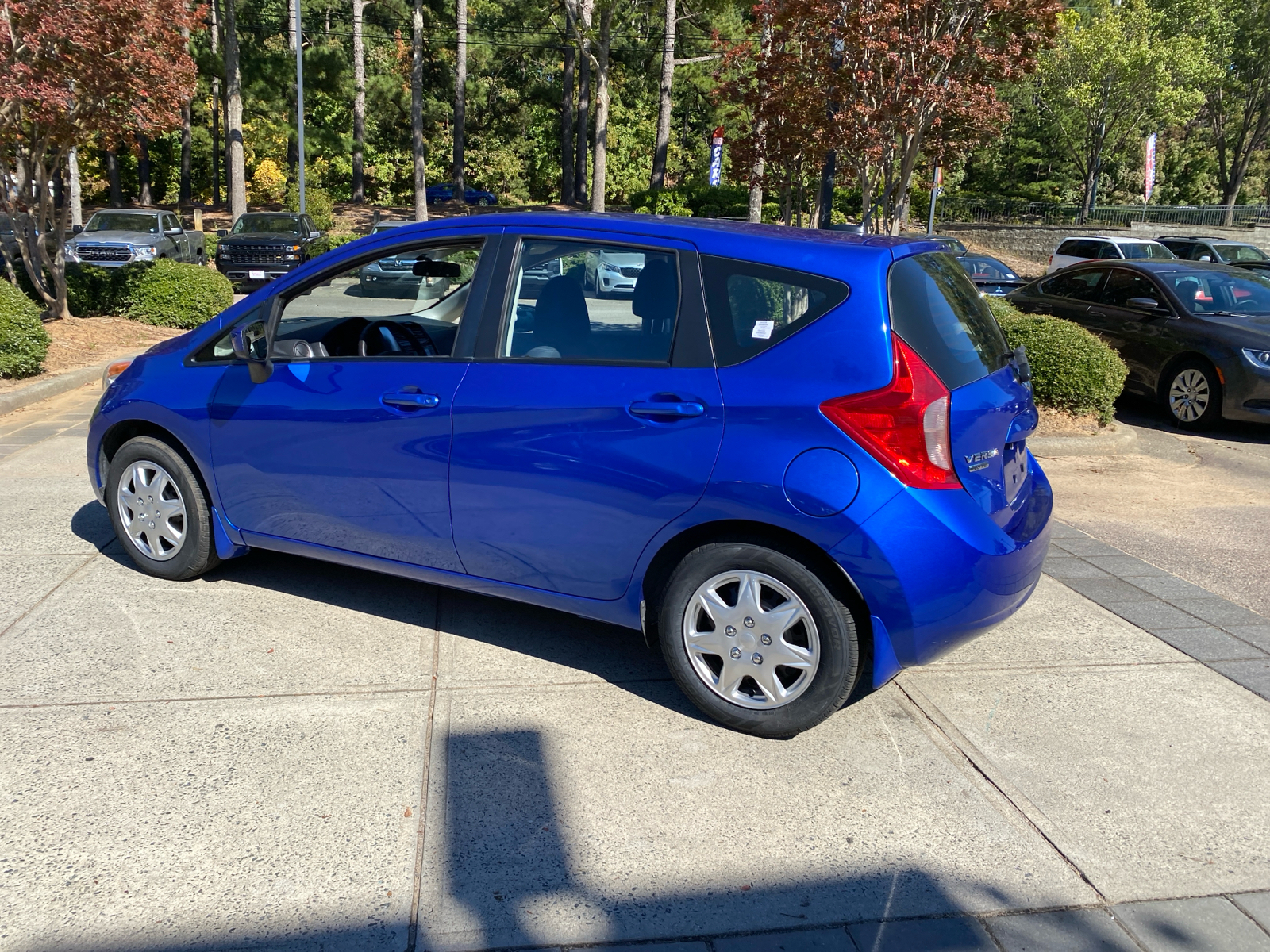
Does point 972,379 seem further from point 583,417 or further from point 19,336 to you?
point 19,336

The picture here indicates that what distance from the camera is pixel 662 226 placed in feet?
12.7

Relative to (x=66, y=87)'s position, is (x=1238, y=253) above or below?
below

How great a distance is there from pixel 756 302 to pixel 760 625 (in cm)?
113

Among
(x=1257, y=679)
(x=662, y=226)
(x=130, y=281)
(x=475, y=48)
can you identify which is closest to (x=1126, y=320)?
(x=1257, y=679)

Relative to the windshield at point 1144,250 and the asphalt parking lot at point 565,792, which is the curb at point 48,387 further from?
the windshield at point 1144,250

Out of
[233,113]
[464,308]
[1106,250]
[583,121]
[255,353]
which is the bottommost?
[255,353]

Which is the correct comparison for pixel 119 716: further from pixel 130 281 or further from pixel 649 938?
pixel 130 281

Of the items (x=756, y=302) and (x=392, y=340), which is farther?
(x=392, y=340)

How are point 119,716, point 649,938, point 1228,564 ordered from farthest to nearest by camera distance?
1. point 1228,564
2. point 119,716
3. point 649,938

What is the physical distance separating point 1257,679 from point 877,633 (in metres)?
2.01

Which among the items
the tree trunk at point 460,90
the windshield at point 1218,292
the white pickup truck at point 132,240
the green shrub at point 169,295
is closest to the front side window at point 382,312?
the windshield at point 1218,292

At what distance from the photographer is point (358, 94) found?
4131cm

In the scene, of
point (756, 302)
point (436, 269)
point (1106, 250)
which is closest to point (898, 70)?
point (436, 269)

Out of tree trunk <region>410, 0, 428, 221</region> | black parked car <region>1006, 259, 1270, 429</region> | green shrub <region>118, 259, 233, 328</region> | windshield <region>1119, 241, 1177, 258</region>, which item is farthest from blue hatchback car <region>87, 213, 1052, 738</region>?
tree trunk <region>410, 0, 428, 221</region>
